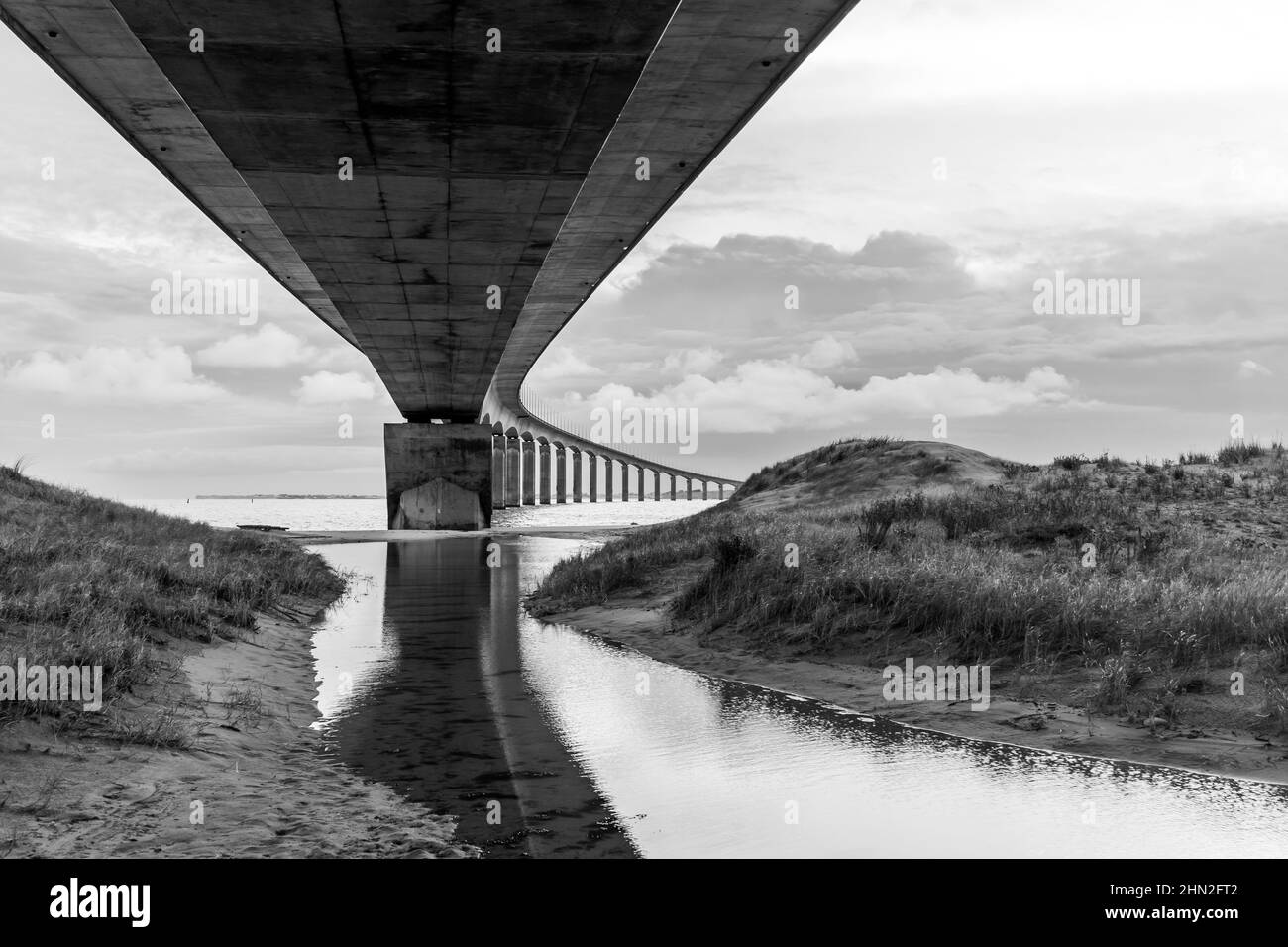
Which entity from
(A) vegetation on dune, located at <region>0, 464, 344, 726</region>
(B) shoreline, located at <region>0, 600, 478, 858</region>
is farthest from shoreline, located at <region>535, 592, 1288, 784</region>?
(A) vegetation on dune, located at <region>0, 464, 344, 726</region>

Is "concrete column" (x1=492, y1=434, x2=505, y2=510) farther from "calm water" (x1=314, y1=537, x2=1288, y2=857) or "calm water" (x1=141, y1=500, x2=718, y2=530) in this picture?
"calm water" (x1=314, y1=537, x2=1288, y2=857)

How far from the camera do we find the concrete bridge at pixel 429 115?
1144 cm

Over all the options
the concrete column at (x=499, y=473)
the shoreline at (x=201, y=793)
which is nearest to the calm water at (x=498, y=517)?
the concrete column at (x=499, y=473)

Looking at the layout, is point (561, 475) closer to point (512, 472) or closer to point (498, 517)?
point (512, 472)

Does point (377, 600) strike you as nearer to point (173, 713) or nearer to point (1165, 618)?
point (173, 713)

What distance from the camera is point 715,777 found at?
21.0ft

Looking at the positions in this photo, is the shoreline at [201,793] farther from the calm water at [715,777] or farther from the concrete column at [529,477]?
the concrete column at [529,477]

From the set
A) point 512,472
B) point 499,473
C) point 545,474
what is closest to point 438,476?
point 499,473

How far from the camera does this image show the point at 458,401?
48.6 metres

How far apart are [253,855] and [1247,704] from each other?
6.68m

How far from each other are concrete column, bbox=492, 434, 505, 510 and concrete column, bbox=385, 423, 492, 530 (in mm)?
50984

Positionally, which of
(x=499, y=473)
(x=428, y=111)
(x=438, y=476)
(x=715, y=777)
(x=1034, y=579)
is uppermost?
(x=428, y=111)

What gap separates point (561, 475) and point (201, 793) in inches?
4963
